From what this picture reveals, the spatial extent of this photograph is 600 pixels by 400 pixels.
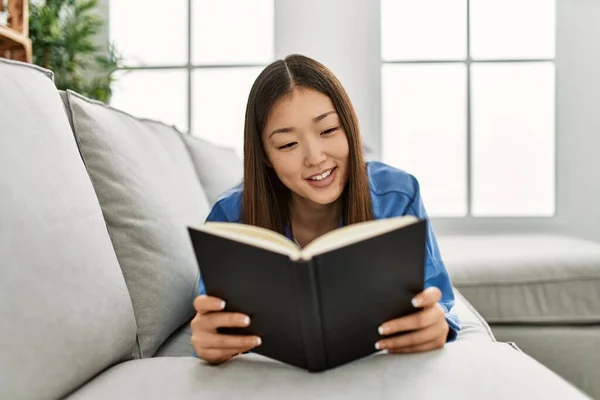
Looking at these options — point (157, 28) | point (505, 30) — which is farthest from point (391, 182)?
point (157, 28)

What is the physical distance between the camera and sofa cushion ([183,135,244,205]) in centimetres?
171

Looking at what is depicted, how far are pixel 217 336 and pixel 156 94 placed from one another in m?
2.29

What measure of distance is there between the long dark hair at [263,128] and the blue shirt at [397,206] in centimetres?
3

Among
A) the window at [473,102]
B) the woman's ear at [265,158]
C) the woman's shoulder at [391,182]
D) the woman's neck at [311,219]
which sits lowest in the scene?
the woman's neck at [311,219]

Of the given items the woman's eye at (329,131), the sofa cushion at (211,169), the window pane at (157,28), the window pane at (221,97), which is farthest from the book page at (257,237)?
the window pane at (157,28)

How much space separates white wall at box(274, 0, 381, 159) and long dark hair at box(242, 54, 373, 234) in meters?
1.56

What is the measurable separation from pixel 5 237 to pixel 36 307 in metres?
0.08

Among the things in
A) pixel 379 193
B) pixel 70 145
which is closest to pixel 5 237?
pixel 70 145

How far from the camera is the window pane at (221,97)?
278cm

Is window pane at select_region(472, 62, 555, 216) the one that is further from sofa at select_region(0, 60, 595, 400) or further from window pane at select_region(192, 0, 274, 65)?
sofa at select_region(0, 60, 595, 400)

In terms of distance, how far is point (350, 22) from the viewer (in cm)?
260

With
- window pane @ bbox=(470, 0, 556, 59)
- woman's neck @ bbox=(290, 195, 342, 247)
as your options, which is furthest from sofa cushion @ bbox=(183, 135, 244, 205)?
window pane @ bbox=(470, 0, 556, 59)

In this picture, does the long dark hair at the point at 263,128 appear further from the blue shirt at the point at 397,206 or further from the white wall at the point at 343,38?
the white wall at the point at 343,38

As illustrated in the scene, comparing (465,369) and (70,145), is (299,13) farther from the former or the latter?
(465,369)
